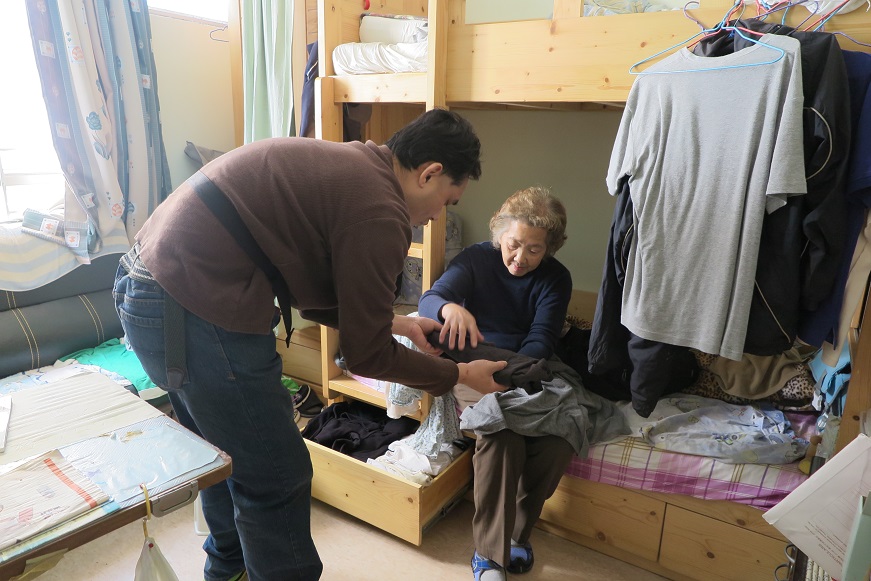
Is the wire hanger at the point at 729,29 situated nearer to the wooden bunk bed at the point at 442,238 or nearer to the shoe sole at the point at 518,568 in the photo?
the wooden bunk bed at the point at 442,238

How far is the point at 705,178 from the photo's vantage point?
139 centimetres

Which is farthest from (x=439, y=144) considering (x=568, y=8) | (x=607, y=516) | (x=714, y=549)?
(x=714, y=549)

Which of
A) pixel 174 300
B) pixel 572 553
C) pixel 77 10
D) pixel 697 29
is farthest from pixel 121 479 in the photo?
pixel 77 10

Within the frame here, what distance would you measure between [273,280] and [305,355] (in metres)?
1.73

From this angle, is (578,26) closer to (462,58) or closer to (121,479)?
(462,58)

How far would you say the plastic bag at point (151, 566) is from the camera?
0.90m

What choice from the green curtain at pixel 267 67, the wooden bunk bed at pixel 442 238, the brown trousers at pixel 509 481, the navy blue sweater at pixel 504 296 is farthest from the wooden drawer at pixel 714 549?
the green curtain at pixel 267 67

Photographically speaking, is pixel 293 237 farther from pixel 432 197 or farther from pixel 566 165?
pixel 566 165

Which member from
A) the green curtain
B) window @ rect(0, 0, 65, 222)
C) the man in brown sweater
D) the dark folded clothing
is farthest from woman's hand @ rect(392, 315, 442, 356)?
window @ rect(0, 0, 65, 222)

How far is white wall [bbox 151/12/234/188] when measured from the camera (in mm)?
2723

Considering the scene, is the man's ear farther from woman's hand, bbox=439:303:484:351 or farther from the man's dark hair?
woman's hand, bbox=439:303:484:351

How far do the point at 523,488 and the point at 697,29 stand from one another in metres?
1.34

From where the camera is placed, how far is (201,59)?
9.42 feet

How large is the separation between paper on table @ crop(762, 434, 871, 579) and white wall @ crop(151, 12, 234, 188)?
278 cm
